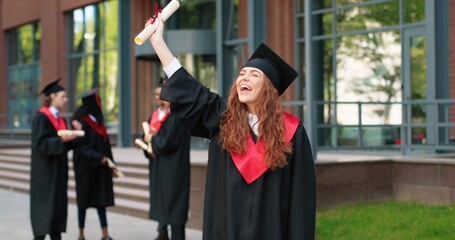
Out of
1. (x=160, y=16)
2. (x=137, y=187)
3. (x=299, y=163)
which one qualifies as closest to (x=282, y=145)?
(x=299, y=163)

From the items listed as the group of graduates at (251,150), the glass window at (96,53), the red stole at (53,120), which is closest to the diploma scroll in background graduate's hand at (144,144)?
the red stole at (53,120)

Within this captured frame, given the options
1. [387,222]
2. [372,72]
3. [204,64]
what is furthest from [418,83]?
[204,64]

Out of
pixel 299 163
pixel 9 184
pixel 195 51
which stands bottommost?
pixel 9 184

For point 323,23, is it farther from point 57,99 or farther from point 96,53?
point 96,53

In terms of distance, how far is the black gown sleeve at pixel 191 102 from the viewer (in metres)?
4.12

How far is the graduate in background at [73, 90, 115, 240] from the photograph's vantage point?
9.08m

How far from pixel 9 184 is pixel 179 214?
368 inches

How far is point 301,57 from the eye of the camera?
1733 centimetres

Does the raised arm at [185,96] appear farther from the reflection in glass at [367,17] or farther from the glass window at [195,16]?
the glass window at [195,16]

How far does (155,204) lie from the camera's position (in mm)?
9109

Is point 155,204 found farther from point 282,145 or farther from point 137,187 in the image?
point 282,145

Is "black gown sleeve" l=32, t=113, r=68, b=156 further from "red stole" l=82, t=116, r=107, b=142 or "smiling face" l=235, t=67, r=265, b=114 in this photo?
"smiling face" l=235, t=67, r=265, b=114

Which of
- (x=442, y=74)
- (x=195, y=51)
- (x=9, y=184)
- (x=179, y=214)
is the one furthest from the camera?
(x=195, y=51)

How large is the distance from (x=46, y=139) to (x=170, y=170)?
157 centimetres
